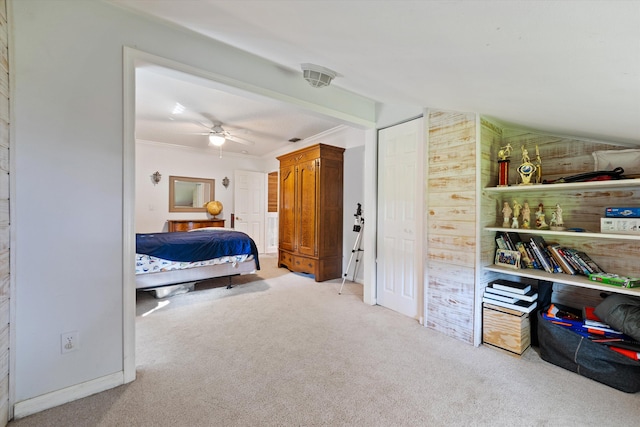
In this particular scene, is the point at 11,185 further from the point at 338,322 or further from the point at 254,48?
the point at 338,322

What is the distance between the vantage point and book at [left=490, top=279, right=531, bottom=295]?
7.07 ft

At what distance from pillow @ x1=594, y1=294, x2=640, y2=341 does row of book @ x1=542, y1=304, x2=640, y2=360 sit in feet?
0.15

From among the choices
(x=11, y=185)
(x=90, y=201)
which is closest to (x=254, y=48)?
(x=90, y=201)

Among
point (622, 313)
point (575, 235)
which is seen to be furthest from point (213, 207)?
point (622, 313)

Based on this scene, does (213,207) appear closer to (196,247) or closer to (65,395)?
(196,247)

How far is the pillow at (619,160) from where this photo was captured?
1847 millimetres

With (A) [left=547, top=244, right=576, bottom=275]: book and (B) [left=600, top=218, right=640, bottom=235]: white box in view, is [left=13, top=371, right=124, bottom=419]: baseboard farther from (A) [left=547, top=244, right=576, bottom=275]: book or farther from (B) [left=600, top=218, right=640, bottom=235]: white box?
(B) [left=600, top=218, right=640, bottom=235]: white box

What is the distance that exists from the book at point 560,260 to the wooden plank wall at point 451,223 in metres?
0.57

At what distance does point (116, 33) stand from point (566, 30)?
226 cm

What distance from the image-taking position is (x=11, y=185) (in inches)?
55.6

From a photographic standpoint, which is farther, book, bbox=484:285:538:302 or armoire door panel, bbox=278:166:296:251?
armoire door panel, bbox=278:166:296:251

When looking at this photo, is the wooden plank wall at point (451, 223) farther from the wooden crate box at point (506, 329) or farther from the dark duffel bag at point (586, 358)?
the dark duffel bag at point (586, 358)

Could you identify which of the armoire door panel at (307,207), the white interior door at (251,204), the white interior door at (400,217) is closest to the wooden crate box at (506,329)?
the white interior door at (400,217)

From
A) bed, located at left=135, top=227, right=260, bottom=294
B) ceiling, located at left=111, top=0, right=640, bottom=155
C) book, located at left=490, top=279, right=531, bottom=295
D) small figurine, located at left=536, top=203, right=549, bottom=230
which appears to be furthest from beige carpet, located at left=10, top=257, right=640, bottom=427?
ceiling, located at left=111, top=0, right=640, bottom=155
